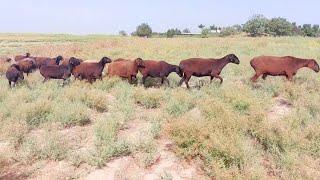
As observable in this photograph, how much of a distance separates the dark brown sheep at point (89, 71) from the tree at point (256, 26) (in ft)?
211

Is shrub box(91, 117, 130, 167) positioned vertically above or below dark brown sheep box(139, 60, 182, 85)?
below

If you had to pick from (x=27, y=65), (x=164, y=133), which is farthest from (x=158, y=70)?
(x=27, y=65)

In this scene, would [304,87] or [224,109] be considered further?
[304,87]

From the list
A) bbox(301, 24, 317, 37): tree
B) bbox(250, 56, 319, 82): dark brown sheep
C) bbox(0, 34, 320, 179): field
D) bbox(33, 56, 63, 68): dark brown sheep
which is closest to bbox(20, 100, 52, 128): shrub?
bbox(0, 34, 320, 179): field

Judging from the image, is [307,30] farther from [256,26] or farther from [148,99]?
[148,99]

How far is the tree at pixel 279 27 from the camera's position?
256 ft

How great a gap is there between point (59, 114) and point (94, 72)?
4.04 metres

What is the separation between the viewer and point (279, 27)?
78.7 metres

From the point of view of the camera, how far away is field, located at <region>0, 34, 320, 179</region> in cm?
662

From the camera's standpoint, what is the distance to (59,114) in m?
8.85

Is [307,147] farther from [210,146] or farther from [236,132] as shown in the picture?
[210,146]

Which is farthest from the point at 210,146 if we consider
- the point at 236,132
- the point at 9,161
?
the point at 9,161

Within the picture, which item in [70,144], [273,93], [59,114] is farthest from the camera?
[273,93]

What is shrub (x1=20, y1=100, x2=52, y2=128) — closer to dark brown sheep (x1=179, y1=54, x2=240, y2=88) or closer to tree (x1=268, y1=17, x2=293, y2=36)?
dark brown sheep (x1=179, y1=54, x2=240, y2=88)
